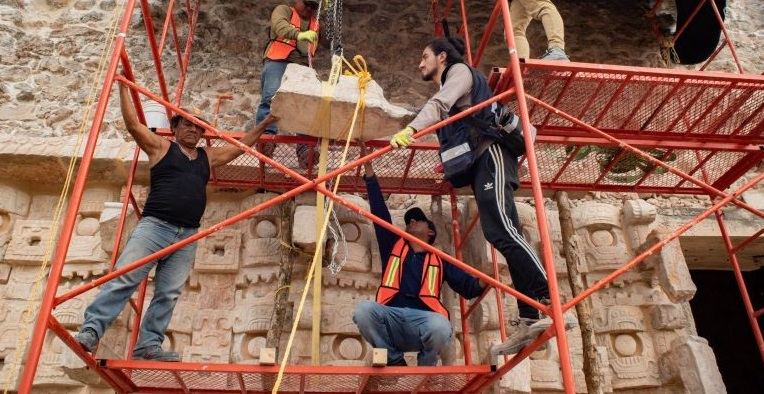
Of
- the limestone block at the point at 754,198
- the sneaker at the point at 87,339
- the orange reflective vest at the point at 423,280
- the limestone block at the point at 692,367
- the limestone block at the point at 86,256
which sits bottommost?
the sneaker at the point at 87,339

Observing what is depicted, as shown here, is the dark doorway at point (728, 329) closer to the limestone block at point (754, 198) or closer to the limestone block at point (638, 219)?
the limestone block at point (754, 198)

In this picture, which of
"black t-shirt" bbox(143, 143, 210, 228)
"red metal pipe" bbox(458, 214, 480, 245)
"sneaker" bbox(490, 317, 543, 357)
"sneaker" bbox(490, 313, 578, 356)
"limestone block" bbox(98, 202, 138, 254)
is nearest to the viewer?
"sneaker" bbox(490, 313, 578, 356)

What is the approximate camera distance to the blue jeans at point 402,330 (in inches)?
168

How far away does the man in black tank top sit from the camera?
3854mm

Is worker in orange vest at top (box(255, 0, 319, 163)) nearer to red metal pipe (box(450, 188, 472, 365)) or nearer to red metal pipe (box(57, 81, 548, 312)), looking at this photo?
red metal pipe (box(57, 81, 548, 312))

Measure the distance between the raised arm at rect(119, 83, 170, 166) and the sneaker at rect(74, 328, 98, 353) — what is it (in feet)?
4.18

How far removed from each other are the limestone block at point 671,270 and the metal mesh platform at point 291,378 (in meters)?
2.39

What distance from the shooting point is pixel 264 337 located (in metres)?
5.25

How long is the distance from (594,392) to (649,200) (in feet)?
8.12

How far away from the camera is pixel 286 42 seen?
19.1ft

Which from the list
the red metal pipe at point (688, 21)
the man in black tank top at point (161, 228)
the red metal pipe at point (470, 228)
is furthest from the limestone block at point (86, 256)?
the red metal pipe at point (688, 21)

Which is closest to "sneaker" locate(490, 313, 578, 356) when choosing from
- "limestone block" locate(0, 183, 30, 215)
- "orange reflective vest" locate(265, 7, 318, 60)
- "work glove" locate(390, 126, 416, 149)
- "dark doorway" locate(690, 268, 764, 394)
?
"work glove" locate(390, 126, 416, 149)

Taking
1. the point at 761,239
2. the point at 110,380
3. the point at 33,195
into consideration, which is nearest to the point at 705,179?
the point at 761,239

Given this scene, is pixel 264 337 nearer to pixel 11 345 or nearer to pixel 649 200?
pixel 11 345
